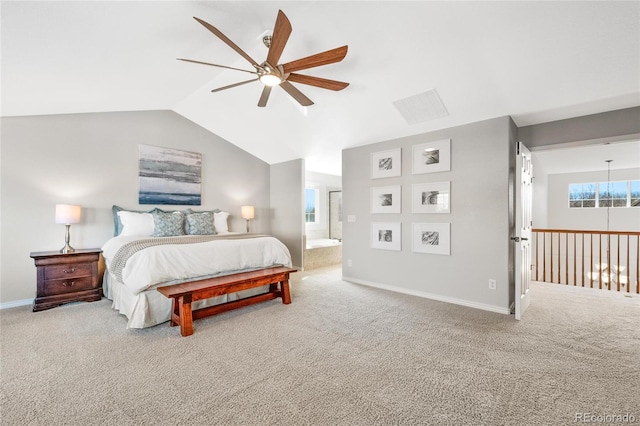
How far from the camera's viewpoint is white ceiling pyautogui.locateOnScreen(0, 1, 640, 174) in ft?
7.15

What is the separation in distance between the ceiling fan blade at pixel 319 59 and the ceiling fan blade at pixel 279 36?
14cm

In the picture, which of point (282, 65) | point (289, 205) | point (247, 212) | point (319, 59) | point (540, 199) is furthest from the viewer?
→ point (540, 199)

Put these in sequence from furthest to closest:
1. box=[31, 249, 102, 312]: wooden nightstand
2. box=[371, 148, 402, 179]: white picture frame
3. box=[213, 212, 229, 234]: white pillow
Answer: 1. box=[213, 212, 229, 234]: white pillow
2. box=[371, 148, 402, 179]: white picture frame
3. box=[31, 249, 102, 312]: wooden nightstand

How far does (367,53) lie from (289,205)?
3587mm

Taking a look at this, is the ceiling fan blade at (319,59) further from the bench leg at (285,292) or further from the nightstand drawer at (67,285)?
the nightstand drawer at (67,285)

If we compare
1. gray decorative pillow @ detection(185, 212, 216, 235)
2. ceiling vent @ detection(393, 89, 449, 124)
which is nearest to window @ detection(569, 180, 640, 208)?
ceiling vent @ detection(393, 89, 449, 124)

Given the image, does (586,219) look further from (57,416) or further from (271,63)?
(57,416)

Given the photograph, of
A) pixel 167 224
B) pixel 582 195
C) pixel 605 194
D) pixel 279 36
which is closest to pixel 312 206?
pixel 167 224

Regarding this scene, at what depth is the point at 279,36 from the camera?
208cm

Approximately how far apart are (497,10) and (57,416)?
393 centimetres

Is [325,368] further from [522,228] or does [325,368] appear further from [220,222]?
[220,222]

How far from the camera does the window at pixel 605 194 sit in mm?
6586

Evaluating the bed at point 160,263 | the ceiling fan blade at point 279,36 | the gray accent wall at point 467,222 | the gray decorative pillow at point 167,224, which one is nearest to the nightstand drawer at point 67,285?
the bed at point 160,263

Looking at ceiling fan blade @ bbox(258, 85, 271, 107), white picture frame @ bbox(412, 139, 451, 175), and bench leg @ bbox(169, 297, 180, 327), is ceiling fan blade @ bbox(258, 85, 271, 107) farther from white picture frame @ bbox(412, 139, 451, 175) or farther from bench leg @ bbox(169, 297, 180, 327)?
bench leg @ bbox(169, 297, 180, 327)
